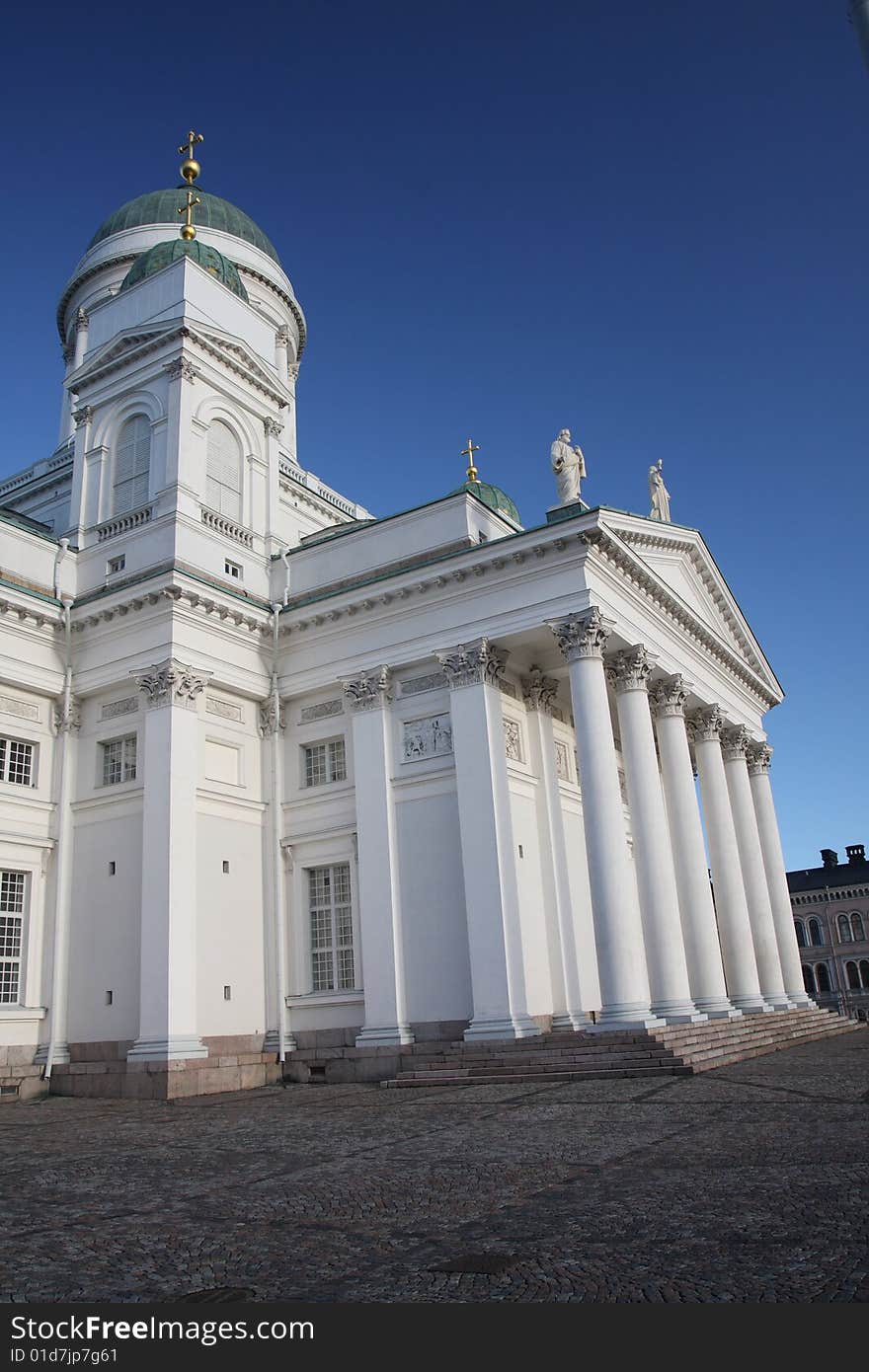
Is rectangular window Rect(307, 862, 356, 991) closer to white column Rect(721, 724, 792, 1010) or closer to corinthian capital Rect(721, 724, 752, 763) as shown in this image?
white column Rect(721, 724, 792, 1010)

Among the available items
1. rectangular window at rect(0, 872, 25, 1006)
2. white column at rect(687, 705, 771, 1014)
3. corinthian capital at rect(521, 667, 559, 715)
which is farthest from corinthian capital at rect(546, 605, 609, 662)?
rectangular window at rect(0, 872, 25, 1006)

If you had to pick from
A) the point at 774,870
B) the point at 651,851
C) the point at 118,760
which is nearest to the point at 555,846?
the point at 651,851

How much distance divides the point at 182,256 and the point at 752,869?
2418 cm

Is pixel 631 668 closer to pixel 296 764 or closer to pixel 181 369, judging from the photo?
pixel 296 764

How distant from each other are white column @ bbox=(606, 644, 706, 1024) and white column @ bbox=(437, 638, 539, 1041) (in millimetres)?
2971

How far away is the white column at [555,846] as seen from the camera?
77.5 ft

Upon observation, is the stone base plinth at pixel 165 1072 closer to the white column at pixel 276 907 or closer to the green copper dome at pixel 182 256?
the white column at pixel 276 907

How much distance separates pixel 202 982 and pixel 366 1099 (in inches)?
258

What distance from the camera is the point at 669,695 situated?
27281mm

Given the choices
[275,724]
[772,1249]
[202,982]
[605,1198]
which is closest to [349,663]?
[275,724]

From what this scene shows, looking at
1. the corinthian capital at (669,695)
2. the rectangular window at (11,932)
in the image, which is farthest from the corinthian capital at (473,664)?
the rectangular window at (11,932)

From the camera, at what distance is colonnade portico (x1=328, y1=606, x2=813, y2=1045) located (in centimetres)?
2114

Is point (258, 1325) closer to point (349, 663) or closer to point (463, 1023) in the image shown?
point (463, 1023)

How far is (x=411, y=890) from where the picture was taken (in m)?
23.3
